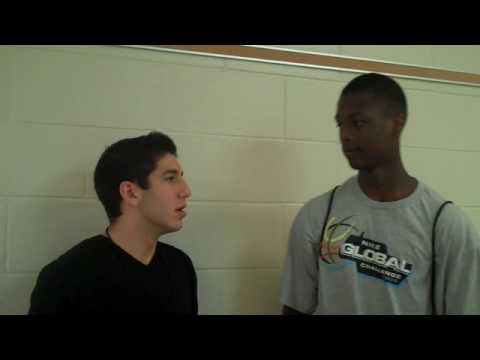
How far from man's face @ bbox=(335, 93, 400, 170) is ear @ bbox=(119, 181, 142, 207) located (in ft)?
2.20

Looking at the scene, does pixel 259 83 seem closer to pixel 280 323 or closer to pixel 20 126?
pixel 20 126

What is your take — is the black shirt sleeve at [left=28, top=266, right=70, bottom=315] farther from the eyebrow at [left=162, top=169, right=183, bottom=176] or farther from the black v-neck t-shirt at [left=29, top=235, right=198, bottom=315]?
the eyebrow at [left=162, top=169, right=183, bottom=176]

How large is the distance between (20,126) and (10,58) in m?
0.25

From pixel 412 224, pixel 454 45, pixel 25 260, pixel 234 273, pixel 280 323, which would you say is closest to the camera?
pixel 280 323

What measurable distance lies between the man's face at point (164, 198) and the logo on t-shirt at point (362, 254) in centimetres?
48

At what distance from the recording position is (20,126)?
135cm

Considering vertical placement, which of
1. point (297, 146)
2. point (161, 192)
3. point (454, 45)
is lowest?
point (161, 192)

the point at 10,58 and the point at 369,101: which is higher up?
the point at 10,58

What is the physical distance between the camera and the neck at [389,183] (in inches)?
44.9

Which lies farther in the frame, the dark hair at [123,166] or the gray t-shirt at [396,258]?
the dark hair at [123,166]

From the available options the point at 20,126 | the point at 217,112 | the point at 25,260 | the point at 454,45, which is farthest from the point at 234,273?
the point at 454,45

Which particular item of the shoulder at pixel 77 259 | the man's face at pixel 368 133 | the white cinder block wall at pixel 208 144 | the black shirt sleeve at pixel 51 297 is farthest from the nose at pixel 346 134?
the black shirt sleeve at pixel 51 297

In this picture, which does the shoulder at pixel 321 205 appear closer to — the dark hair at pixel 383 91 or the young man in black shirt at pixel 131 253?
the dark hair at pixel 383 91
